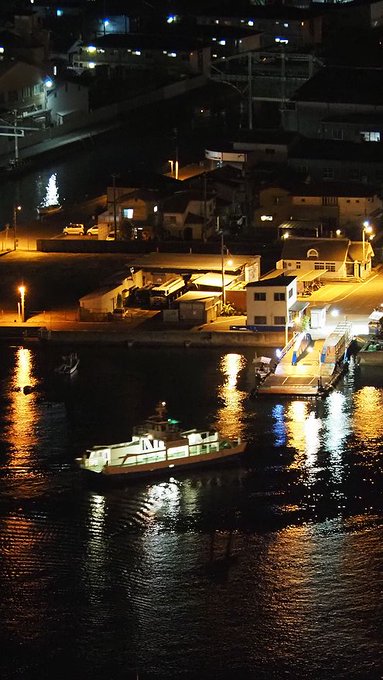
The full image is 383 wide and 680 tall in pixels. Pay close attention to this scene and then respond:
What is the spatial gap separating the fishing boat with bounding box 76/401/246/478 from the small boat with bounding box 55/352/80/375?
2.91 meters

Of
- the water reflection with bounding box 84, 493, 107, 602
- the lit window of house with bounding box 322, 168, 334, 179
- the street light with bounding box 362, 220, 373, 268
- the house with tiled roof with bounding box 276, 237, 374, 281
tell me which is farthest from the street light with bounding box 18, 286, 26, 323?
the lit window of house with bounding box 322, 168, 334, 179

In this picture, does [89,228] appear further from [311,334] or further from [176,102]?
[176,102]

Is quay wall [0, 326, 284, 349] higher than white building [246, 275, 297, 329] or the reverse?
the reverse

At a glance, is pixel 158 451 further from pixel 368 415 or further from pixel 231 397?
pixel 368 415

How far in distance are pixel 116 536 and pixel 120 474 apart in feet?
4.38

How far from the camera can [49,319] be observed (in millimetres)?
21438

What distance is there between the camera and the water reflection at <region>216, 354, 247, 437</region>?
1734 cm

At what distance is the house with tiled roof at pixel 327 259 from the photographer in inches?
905

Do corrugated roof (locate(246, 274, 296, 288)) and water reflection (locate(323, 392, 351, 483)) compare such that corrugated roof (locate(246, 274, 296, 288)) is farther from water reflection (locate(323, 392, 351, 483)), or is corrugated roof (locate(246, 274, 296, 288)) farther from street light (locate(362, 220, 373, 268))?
water reflection (locate(323, 392, 351, 483))

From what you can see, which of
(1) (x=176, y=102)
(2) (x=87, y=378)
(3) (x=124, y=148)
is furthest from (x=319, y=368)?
(1) (x=176, y=102)

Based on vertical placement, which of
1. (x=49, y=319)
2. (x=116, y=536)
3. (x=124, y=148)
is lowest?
Answer: (x=116, y=536)

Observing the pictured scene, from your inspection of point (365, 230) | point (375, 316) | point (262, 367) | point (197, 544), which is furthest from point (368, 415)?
point (365, 230)

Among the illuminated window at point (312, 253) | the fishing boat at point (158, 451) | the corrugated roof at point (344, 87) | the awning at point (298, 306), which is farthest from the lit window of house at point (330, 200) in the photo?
the fishing boat at point (158, 451)

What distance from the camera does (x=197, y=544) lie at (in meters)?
14.4
